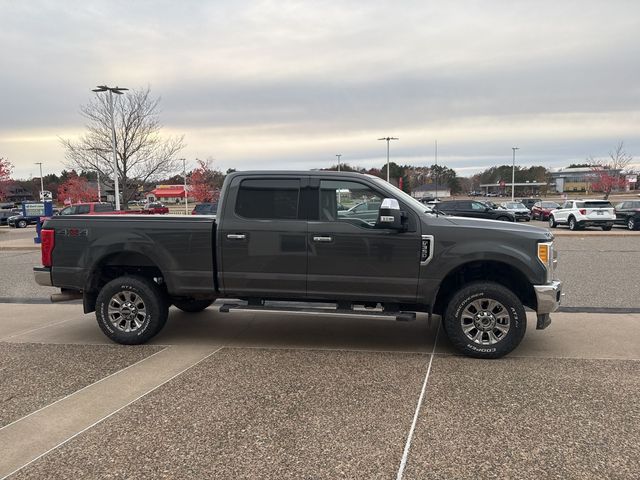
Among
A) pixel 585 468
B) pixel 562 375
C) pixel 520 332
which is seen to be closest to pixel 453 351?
pixel 520 332

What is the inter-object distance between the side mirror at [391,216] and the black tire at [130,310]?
2.71m

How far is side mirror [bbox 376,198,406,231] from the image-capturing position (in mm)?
5102

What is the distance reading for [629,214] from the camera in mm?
25141

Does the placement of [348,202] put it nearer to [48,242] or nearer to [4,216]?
[48,242]

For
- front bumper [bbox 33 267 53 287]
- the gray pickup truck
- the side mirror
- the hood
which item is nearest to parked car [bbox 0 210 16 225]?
front bumper [bbox 33 267 53 287]

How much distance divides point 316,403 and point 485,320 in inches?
82.7

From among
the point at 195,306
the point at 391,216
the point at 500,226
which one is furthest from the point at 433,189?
the point at 391,216

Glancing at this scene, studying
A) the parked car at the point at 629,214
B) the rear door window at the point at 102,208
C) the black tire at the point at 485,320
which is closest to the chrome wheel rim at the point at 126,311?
the black tire at the point at 485,320

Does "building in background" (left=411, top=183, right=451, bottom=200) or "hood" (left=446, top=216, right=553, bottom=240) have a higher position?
"building in background" (left=411, top=183, right=451, bottom=200)

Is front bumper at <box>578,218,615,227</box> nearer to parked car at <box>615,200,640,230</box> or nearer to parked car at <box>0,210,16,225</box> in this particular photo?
parked car at <box>615,200,640,230</box>

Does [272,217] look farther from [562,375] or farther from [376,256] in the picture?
[562,375]

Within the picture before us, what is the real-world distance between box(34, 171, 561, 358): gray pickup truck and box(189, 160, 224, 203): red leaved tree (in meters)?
57.8

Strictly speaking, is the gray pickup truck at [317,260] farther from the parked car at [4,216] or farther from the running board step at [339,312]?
the parked car at [4,216]

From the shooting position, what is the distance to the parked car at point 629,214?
24620 millimetres
